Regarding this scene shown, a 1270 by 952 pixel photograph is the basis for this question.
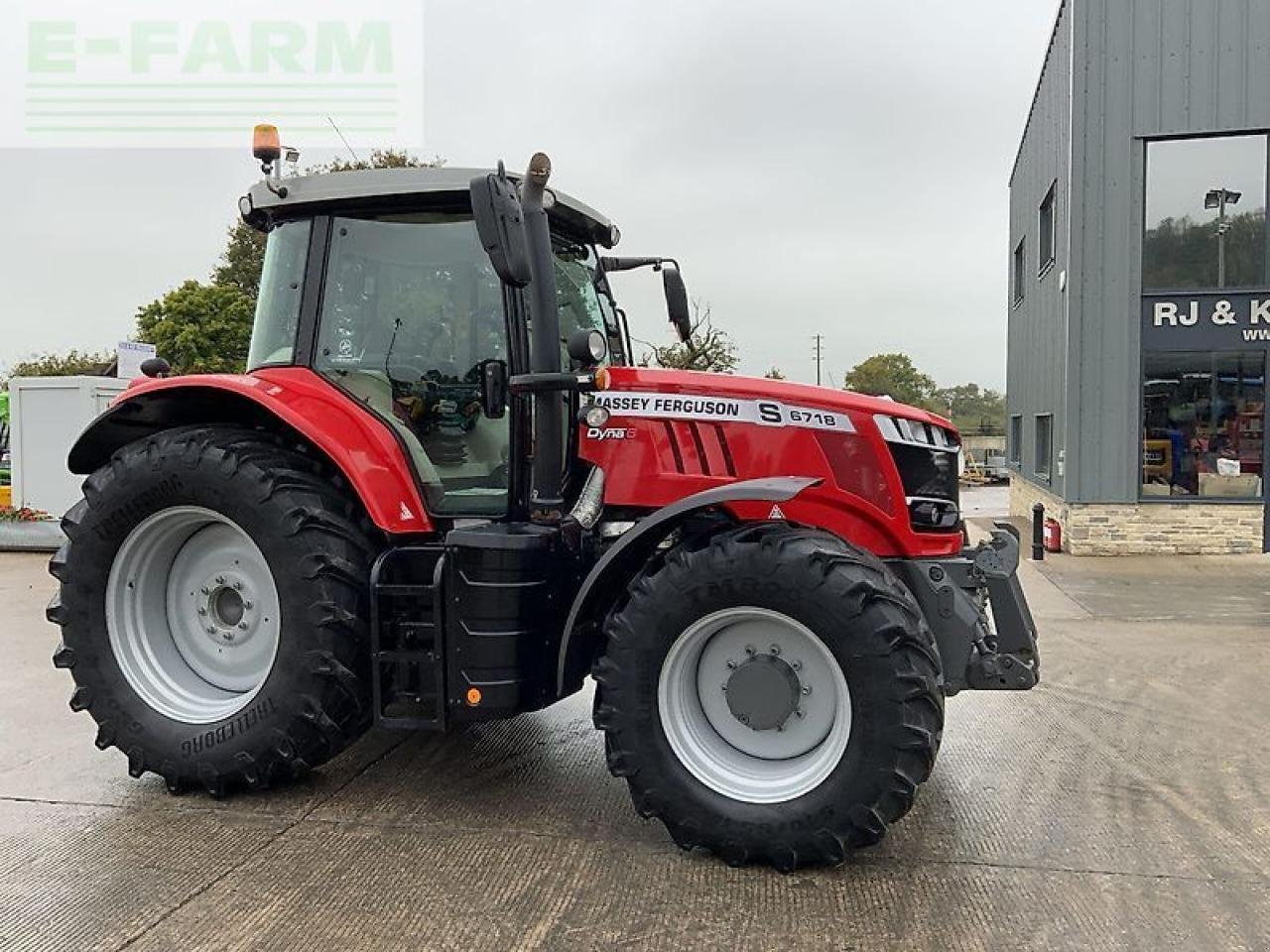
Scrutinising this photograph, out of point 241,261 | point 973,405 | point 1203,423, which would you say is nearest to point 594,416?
point 1203,423

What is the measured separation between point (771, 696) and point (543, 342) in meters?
1.55

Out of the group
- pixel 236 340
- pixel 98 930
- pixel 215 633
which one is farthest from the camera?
pixel 236 340

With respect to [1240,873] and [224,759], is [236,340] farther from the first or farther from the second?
[1240,873]

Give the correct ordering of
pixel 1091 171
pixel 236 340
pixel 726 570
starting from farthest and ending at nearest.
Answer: pixel 236 340
pixel 1091 171
pixel 726 570

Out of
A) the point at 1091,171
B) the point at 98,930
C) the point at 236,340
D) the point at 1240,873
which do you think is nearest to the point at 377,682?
the point at 98,930

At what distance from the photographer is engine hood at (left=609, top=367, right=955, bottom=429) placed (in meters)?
4.00

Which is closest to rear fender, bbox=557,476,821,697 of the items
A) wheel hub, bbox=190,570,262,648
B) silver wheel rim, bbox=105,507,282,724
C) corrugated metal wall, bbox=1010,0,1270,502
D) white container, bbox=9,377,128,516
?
silver wheel rim, bbox=105,507,282,724

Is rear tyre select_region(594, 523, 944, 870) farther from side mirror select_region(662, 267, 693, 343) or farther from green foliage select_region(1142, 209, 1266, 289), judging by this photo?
green foliage select_region(1142, 209, 1266, 289)

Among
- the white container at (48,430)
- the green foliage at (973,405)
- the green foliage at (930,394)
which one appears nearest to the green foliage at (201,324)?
the white container at (48,430)

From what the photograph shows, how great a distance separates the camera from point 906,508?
4070mm

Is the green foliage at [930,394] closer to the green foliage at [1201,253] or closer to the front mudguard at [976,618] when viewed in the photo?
the green foliage at [1201,253]

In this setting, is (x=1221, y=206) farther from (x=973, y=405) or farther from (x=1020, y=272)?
(x=973, y=405)

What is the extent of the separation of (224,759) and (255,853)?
0.56 metres

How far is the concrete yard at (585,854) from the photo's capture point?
123 inches
